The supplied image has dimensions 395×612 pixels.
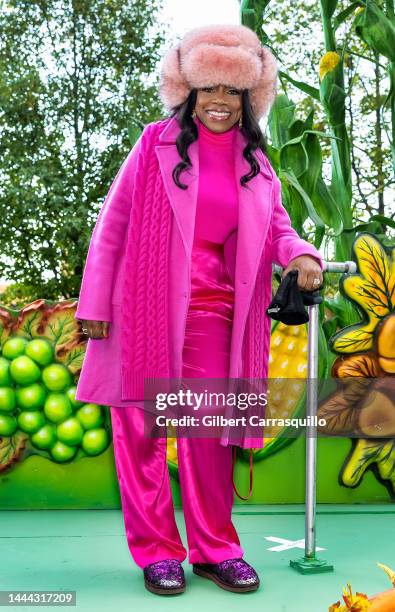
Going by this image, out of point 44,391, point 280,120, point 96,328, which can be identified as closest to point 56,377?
point 44,391

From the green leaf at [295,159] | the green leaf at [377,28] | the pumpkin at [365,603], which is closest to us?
the pumpkin at [365,603]

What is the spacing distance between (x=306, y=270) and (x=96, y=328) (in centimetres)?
59

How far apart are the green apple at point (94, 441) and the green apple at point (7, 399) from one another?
1.01ft

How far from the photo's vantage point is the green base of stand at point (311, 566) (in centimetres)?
225

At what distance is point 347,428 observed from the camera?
10.6ft

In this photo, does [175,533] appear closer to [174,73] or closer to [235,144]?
[235,144]

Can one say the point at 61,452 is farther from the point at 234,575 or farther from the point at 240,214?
the point at 240,214

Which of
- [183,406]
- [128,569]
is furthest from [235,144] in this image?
[128,569]

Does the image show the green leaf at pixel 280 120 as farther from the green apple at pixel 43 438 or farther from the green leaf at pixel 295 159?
the green apple at pixel 43 438

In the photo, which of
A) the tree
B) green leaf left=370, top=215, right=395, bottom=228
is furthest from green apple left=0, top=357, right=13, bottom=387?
the tree

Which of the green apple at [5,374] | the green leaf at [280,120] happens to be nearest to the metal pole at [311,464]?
the green apple at [5,374]

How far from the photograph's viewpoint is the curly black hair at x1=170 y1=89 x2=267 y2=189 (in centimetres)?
214

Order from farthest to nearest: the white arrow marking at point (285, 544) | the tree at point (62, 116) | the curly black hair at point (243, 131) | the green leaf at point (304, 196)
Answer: the tree at point (62, 116), the green leaf at point (304, 196), the white arrow marking at point (285, 544), the curly black hair at point (243, 131)

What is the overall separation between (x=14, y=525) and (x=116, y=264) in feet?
3.93
